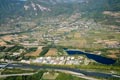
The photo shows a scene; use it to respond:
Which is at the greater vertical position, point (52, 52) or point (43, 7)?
point (43, 7)

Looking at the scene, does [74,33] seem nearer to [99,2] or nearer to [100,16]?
[100,16]

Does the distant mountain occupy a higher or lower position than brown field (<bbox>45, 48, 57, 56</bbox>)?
higher

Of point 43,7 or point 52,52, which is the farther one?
point 43,7

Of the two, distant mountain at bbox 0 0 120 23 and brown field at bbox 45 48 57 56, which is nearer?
brown field at bbox 45 48 57 56

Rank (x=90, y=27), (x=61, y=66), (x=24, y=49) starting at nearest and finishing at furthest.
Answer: (x=61, y=66), (x=24, y=49), (x=90, y=27)

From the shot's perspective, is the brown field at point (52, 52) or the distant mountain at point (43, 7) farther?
the distant mountain at point (43, 7)

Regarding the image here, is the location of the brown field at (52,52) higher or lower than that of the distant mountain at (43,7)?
lower

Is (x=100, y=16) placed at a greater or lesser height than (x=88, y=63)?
greater

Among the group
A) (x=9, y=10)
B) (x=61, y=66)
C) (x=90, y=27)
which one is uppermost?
(x=9, y=10)

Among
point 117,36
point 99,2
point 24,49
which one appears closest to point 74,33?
point 117,36

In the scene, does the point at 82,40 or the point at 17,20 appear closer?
the point at 82,40

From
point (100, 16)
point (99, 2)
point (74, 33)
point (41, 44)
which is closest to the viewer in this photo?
point (41, 44)
